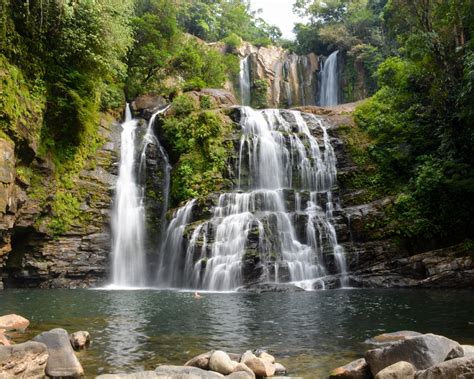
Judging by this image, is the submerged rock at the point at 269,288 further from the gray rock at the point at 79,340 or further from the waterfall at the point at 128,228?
the gray rock at the point at 79,340

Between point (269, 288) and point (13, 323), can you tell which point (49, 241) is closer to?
point (269, 288)

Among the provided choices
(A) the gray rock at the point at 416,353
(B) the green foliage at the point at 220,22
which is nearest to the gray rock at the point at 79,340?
(A) the gray rock at the point at 416,353

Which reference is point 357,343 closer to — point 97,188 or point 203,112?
point 97,188

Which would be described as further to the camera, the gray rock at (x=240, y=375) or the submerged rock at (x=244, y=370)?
the submerged rock at (x=244, y=370)

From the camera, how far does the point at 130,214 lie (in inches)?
910

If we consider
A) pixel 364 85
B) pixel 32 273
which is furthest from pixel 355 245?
pixel 364 85

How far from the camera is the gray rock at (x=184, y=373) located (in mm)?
6119

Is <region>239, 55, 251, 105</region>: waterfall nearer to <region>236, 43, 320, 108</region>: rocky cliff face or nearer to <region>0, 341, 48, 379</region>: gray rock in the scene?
<region>236, 43, 320, 108</region>: rocky cliff face

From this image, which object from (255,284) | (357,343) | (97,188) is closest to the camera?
(357,343)

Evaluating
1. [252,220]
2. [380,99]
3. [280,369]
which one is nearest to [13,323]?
[280,369]

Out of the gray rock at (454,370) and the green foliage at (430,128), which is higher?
the green foliage at (430,128)

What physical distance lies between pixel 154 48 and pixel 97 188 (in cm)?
1208

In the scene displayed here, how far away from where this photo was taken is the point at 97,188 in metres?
23.0

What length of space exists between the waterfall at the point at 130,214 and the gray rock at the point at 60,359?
47.3 feet
